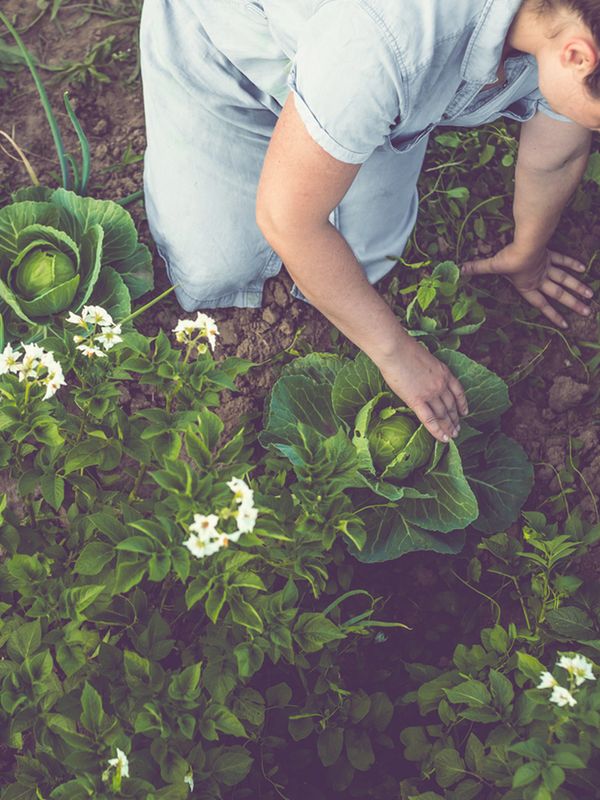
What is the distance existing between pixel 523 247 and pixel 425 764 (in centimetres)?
132

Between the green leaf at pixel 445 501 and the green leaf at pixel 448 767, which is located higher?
the green leaf at pixel 445 501

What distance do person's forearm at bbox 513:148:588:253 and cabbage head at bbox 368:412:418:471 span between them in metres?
0.67

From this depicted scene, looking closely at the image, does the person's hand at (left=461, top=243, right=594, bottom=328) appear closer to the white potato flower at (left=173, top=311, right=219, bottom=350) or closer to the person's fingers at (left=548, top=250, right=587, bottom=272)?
the person's fingers at (left=548, top=250, right=587, bottom=272)

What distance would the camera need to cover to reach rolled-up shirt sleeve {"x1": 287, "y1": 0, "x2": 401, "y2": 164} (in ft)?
4.00

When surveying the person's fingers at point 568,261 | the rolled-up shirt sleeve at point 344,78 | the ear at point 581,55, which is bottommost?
the person's fingers at point 568,261

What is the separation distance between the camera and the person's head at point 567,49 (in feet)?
3.80

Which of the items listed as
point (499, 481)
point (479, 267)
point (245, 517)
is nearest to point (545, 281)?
point (479, 267)

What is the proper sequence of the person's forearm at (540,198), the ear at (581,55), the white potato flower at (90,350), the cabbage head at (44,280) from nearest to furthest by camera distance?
1. the ear at (581,55)
2. the white potato flower at (90,350)
3. the cabbage head at (44,280)
4. the person's forearm at (540,198)

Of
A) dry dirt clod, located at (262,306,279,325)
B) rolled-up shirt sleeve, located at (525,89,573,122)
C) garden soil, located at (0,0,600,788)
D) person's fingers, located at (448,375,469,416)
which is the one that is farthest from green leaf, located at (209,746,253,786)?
rolled-up shirt sleeve, located at (525,89,573,122)

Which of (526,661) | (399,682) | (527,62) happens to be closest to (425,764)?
(399,682)

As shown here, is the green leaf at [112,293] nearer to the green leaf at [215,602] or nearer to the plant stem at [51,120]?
the plant stem at [51,120]

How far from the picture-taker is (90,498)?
1.41 meters

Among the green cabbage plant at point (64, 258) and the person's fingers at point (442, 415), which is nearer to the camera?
the person's fingers at point (442, 415)

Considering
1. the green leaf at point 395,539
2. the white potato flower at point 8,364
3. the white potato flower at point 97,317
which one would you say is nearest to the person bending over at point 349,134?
the green leaf at point 395,539
